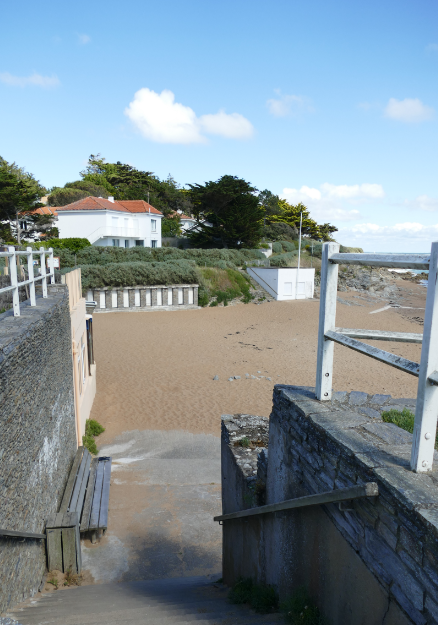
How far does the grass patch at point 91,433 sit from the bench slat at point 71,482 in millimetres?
968

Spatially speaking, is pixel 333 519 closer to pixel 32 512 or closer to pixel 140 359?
pixel 32 512

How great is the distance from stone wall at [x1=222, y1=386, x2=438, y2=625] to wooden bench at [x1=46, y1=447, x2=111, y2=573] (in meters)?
2.69

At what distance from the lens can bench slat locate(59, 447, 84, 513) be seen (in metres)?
6.46

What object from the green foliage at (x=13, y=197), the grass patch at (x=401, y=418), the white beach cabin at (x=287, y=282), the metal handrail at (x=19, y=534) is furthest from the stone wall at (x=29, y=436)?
the green foliage at (x=13, y=197)

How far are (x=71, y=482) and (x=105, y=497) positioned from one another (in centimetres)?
60

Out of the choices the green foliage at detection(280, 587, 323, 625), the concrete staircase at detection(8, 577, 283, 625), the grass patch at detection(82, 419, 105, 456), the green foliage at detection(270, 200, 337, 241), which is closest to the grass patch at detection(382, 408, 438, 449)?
the green foliage at detection(280, 587, 323, 625)

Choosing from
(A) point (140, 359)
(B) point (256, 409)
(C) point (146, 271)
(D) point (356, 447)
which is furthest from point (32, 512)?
(C) point (146, 271)

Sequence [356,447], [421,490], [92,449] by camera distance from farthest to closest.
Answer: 1. [92,449]
2. [356,447]
3. [421,490]

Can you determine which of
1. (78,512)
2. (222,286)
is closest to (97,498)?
(78,512)

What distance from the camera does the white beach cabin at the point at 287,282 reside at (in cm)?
3002

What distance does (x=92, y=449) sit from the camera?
931cm

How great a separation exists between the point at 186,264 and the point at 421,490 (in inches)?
1024

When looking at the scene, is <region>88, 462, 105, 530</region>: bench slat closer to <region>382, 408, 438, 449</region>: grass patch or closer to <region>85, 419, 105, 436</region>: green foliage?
<region>85, 419, 105, 436</region>: green foliage

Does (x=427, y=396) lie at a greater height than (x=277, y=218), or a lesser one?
lesser
